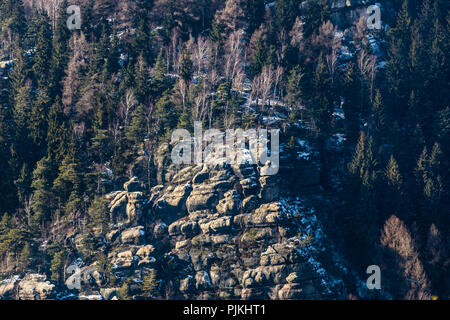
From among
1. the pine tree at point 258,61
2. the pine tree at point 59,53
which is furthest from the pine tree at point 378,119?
the pine tree at point 59,53

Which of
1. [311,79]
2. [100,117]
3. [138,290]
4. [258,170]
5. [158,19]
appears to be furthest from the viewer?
[158,19]

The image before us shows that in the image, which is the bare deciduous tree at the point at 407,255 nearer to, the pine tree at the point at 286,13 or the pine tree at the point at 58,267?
the pine tree at the point at 286,13

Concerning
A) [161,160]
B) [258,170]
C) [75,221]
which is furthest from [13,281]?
[258,170]

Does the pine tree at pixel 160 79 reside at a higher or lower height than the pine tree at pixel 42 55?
lower

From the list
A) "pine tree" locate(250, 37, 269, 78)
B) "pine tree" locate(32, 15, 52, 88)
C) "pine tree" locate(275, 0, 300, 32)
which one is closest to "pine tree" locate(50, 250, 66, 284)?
"pine tree" locate(32, 15, 52, 88)

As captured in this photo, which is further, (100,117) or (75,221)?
(100,117)

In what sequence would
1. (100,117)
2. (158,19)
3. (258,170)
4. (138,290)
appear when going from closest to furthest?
(138,290) → (258,170) → (100,117) → (158,19)

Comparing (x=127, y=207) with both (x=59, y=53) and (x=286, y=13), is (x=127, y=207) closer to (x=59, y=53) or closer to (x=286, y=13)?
(x=59, y=53)

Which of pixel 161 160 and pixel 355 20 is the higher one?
pixel 355 20

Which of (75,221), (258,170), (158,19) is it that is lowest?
(75,221)

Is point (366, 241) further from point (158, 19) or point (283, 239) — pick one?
point (158, 19)

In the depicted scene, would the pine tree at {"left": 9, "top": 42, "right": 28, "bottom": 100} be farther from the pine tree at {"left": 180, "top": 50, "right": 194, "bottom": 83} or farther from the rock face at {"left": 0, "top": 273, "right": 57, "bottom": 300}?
the rock face at {"left": 0, "top": 273, "right": 57, "bottom": 300}

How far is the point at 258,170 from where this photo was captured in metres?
83.1

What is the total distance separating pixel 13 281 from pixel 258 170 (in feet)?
90.6
